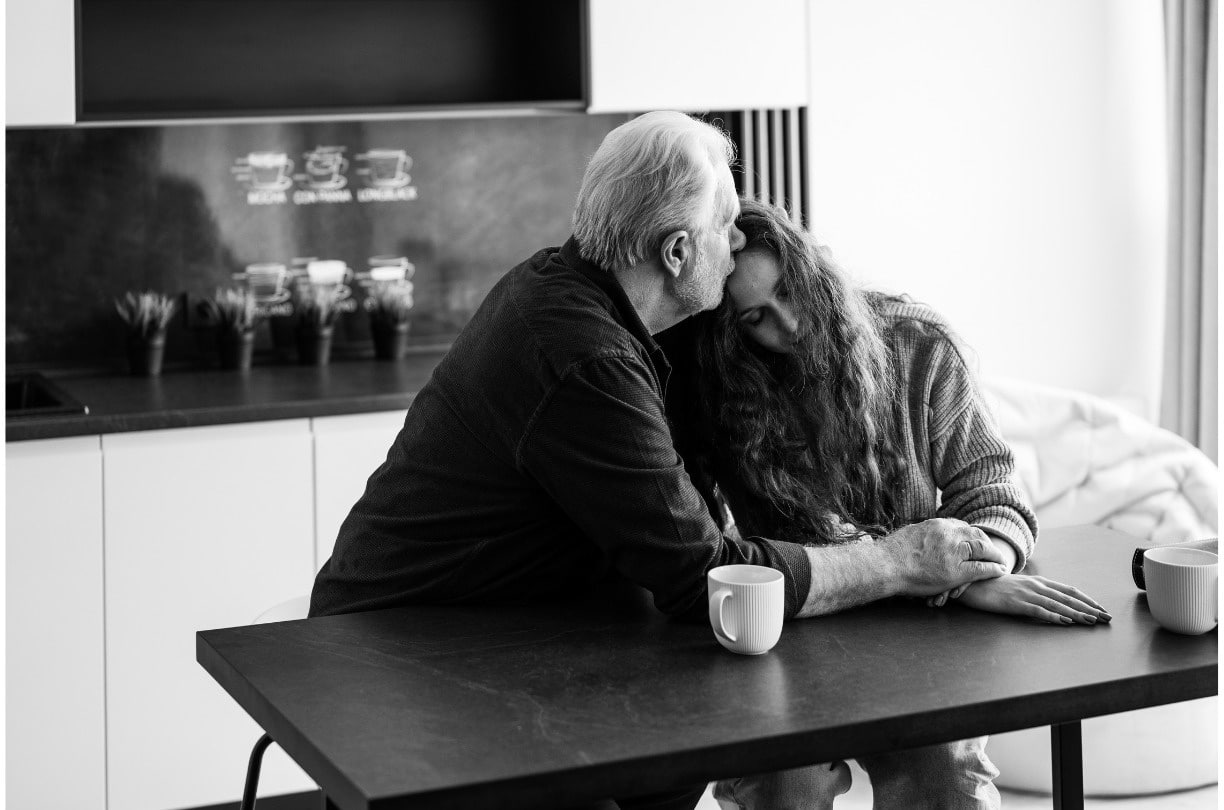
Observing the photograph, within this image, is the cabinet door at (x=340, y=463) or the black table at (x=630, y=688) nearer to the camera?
the black table at (x=630, y=688)

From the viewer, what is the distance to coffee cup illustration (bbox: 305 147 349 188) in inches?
157

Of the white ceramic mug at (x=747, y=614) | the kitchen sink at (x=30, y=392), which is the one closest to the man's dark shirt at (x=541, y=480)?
the white ceramic mug at (x=747, y=614)

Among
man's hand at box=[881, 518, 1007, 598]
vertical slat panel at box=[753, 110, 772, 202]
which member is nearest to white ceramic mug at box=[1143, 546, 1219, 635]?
man's hand at box=[881, 518, 1007, 598]

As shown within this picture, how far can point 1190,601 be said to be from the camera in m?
1.77

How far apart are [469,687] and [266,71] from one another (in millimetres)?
2641

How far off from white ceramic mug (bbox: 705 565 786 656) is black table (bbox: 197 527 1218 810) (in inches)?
0.9

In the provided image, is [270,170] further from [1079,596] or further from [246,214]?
[1079,596]

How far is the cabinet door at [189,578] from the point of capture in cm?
322

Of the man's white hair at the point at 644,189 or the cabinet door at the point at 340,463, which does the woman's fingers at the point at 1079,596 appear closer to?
the man's white hair at the point at 644,189

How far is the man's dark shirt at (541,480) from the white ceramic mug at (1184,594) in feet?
1.37

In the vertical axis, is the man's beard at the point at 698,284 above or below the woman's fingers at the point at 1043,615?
above

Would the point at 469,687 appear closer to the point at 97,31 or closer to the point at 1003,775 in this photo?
the point at 1003,775

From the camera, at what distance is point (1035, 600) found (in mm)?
1871

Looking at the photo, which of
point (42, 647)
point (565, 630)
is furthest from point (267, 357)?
point (565, 630)
